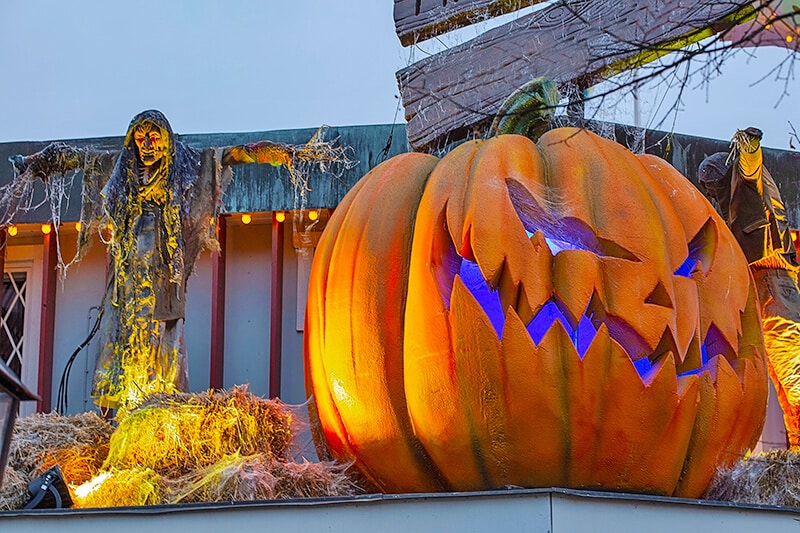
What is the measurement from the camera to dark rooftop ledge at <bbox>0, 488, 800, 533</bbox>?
13.8 feet

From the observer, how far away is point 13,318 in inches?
395

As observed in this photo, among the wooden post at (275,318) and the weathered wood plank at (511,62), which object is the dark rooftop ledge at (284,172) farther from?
the weathered wood plank at (511,62)

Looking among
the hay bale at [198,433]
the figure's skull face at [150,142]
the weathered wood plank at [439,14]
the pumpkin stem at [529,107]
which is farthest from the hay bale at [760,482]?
the figure's skull face at [150,142]

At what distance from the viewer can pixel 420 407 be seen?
5.16 metres

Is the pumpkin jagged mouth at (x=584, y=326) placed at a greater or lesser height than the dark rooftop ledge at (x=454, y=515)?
greater

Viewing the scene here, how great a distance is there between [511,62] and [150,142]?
190 centimetres

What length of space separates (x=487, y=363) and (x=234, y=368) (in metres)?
4.83

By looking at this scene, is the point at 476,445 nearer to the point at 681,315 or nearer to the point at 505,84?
the point at 681,315

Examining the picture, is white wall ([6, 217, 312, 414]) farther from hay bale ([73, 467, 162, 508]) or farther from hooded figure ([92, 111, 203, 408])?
hay bale ([73, 467, 162, 508])

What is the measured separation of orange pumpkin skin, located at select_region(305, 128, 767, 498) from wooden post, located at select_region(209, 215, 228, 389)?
3.82 meters

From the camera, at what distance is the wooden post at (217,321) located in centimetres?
939

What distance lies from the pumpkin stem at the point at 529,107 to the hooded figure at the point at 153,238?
4.88 feet

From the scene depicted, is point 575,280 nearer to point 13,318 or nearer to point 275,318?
point 275,318

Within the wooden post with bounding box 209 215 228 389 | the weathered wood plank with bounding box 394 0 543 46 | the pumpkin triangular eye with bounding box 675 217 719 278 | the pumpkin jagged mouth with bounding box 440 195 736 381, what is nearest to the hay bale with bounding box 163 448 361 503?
the pumpkin jagged mouth with bounding box 440 195 736 381
